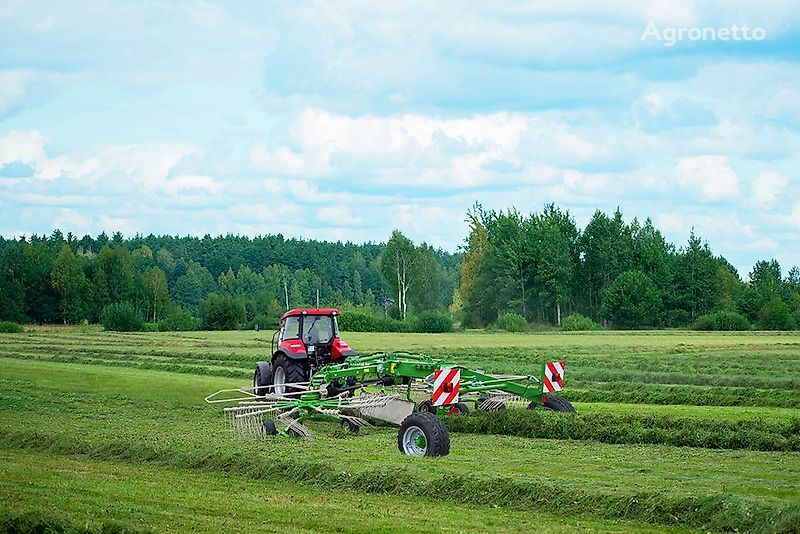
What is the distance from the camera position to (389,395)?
63.3 feet

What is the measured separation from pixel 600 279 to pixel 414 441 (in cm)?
8621

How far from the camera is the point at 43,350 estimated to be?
1982 inches

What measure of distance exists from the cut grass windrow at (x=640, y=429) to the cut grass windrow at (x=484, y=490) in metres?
4.68

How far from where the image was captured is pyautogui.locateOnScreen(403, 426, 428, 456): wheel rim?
16281 mm

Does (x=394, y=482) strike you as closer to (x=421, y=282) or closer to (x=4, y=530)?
(x=4, y=530)

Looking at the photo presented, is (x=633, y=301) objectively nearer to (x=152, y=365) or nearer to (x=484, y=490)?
(x=152, y=365)

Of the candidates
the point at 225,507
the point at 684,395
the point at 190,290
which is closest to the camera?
the point at 225,507

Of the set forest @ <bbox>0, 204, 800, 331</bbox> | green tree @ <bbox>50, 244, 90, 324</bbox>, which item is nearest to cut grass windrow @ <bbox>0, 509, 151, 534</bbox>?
forest @ <bbox>0, 204, 800, 331</bbox>

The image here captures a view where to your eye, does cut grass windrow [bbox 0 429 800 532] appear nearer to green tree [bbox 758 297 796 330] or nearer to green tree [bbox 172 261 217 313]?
green tree [bbox 758 297 796 330]

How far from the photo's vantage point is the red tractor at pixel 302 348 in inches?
933

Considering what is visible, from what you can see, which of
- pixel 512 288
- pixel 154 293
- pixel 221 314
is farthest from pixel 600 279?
pixel 154 293

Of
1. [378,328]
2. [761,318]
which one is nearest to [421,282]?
[378,328]

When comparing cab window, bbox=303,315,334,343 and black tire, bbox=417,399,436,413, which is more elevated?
cab window, bbox=303,315,334,343

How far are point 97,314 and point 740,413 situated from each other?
9961 centimetres
